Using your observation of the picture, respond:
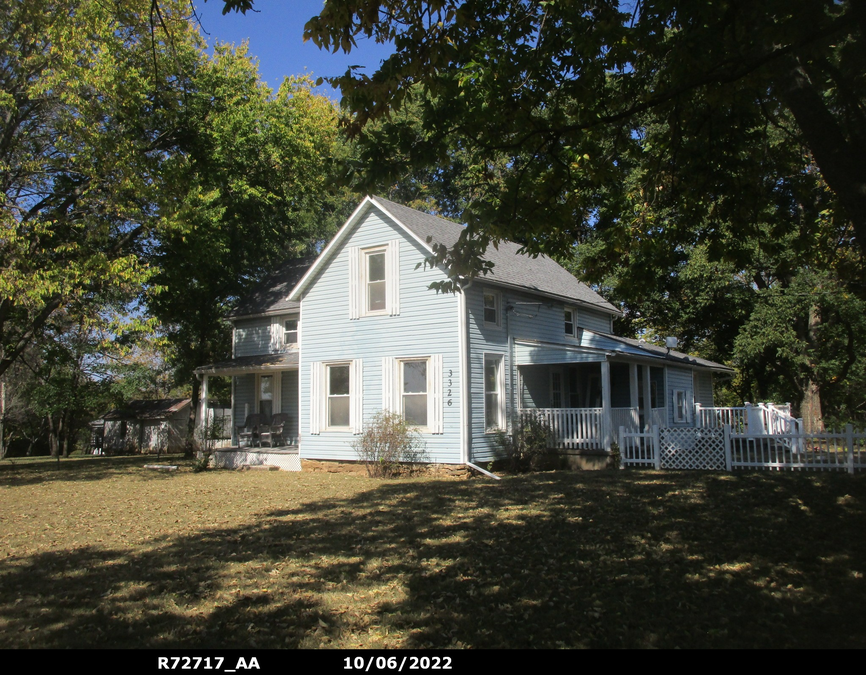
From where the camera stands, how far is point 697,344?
33438 mm

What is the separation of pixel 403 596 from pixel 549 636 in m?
1.54

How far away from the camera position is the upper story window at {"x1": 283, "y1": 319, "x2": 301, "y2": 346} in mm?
23653

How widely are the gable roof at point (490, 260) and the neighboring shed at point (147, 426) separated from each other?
25661mm

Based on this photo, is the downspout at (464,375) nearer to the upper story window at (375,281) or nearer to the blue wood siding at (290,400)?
the upper story window at (375,281)

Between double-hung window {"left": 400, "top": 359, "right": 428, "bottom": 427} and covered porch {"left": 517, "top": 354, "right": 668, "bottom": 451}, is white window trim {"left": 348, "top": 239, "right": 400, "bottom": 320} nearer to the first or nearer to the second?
double-hung window {"left": 400, "top": 359, "right": 428, "bottom": 427}

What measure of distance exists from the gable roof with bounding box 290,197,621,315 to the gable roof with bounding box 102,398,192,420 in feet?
85.2

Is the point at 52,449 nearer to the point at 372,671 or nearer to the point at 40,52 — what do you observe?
the point at 40,52

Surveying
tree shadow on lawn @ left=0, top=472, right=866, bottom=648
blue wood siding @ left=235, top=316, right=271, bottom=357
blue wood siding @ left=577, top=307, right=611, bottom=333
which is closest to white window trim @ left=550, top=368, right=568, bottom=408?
blue wood siding @ left=577, top=307, right=611, bottom=333

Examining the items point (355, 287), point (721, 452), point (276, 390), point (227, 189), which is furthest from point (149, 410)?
point (721, 452)

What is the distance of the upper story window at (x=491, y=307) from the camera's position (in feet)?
58.2

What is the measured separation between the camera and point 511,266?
20078mm

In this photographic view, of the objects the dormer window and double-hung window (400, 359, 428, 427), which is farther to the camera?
the dormer window

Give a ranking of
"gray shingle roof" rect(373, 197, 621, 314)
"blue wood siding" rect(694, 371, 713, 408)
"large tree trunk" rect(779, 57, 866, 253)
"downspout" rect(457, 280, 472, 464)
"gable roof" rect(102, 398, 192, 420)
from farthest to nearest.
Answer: "gable roof" rect(102, 398, 192, 420), "blue wood siding" rect(694, 371, 713, 408), "gray shingle roof" rect(373, 197, 621, 314), "downspout" rect(457, 280, 472, 464), "large tree trunk" rect(779, 57, 866, 253)

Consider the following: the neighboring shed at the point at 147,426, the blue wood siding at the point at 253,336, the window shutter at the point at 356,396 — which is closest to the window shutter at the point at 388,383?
the window shutter at the point at 356,396
